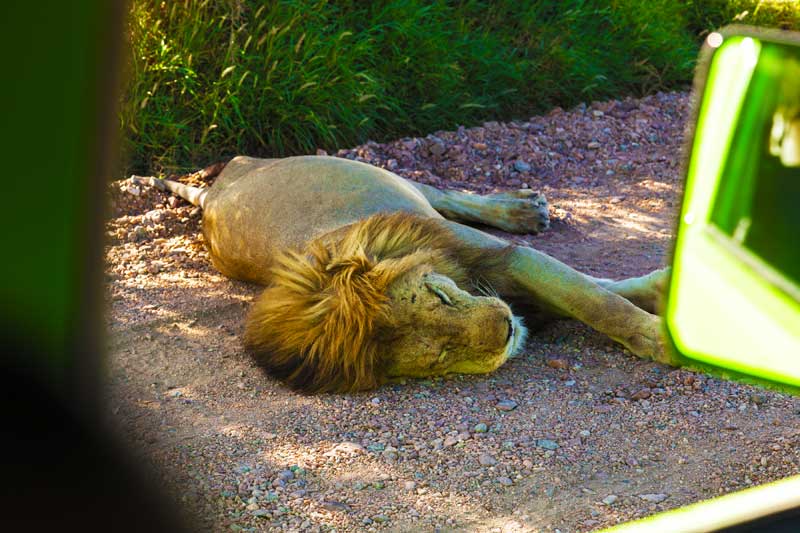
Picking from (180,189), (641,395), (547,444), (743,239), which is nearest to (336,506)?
(547,444)

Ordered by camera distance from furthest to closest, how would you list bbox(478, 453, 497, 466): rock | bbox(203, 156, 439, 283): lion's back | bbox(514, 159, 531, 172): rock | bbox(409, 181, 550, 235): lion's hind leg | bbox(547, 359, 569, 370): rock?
bbox(514, 159, 531, 172): rock, bbox(409, 181, 550, 235): lion's hind leg, bbox(203, 156, 439, 283): lion's back, bbox(547, 359, 569, 370): rock, bbox(478, 453, 497, 466): rock

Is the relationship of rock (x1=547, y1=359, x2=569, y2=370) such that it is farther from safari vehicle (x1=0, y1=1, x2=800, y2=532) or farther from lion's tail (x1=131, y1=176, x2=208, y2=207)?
safari vehicle (x1=0, y1=1, x2=800, y2=532)

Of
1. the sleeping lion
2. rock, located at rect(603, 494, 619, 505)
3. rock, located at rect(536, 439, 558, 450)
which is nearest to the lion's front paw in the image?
the sleeping lion

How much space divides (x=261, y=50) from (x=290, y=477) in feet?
11.1

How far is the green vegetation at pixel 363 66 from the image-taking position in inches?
207

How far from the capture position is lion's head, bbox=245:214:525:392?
3.12 meters

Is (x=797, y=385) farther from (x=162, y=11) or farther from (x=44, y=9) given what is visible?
(x=162, y=11)

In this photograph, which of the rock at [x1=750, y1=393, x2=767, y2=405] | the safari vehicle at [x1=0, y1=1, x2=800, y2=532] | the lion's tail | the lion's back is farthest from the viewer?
the lion's tail

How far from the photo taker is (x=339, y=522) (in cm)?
235

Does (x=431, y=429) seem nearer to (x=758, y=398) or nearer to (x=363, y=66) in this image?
(x=758, y=398)

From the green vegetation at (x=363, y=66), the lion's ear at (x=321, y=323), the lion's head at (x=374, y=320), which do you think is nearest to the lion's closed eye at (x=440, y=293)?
the lion's head at (x=374, y=320)

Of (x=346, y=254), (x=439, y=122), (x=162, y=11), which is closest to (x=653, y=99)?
(x=439, y=122)

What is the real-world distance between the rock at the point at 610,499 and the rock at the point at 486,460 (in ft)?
1.14

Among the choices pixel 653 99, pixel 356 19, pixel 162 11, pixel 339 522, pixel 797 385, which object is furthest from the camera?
pixel 653 99
